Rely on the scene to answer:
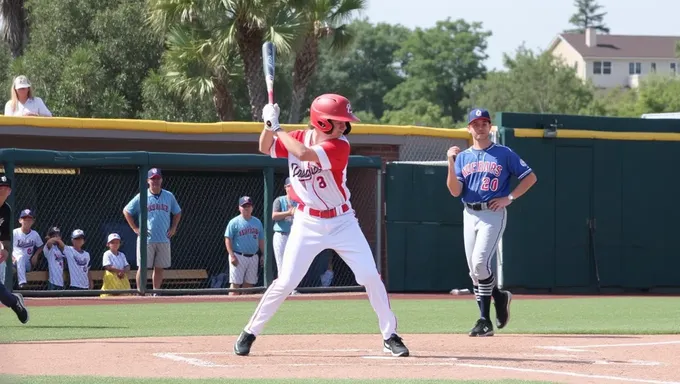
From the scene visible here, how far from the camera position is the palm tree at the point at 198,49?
24.1m

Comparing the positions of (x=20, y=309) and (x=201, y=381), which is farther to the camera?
(x=20, y=309)

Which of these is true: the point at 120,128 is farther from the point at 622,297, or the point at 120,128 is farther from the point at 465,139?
the point at 622,297

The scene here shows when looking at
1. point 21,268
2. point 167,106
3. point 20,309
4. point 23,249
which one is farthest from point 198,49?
point 20,309

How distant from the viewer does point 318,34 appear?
25609 mm

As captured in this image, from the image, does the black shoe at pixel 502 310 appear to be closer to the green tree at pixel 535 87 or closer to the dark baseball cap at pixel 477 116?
the dark baseball cap at pixel 477 116

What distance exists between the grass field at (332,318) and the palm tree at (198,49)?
9.97 metres

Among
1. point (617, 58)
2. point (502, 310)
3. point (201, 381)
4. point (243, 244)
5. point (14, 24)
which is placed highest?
point (617, 58)

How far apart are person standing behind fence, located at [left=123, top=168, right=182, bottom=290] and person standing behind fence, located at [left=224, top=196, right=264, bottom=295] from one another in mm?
939

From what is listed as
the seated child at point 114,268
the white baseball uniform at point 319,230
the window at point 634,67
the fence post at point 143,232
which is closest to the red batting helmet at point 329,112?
the white baseball uniform at point 319,230

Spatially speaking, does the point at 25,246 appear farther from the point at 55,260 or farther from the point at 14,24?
the point at 14,24

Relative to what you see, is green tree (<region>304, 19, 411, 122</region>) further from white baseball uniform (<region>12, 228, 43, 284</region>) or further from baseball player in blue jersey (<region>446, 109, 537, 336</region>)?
baseball player in blue jersey (<region>446, 109, 537, 336</region>)

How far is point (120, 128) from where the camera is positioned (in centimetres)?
1714

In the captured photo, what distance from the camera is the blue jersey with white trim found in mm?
9789

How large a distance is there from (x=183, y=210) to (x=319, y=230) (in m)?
11.7
